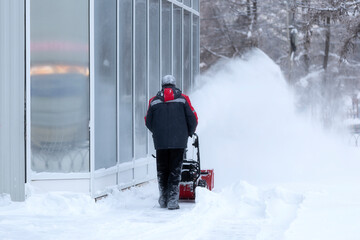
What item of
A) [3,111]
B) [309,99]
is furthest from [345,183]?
[309,99]

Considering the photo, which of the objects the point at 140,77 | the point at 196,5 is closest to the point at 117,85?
the point at 140,77

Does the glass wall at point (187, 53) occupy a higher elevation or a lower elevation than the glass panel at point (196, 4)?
lower

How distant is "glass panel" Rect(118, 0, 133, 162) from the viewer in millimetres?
10836

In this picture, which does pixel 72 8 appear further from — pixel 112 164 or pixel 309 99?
pixel 309 99

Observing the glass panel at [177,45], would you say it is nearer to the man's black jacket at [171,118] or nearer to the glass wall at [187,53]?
the glass wall at [187,53]

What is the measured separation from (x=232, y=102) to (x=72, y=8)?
9.14m

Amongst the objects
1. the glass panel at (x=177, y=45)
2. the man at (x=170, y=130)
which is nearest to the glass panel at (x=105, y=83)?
the man at (x=170, y=130)

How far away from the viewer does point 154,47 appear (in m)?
12.6

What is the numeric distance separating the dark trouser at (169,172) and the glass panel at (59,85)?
1109 millimetres

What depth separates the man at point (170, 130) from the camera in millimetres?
9070

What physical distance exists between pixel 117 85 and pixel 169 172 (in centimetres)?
201

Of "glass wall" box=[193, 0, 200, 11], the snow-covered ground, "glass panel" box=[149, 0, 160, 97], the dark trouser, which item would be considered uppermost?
"glass wall" box=[193, 0, 200, 11]

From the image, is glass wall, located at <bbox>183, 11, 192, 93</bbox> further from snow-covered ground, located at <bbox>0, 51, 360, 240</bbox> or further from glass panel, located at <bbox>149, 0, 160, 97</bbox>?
glass panel, located at <bbox>149, 0, 160, 97</bbox>

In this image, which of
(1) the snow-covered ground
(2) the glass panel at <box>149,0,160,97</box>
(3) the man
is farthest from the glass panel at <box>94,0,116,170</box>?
(2) the glass panel at <box>149,0,160,97</box>
